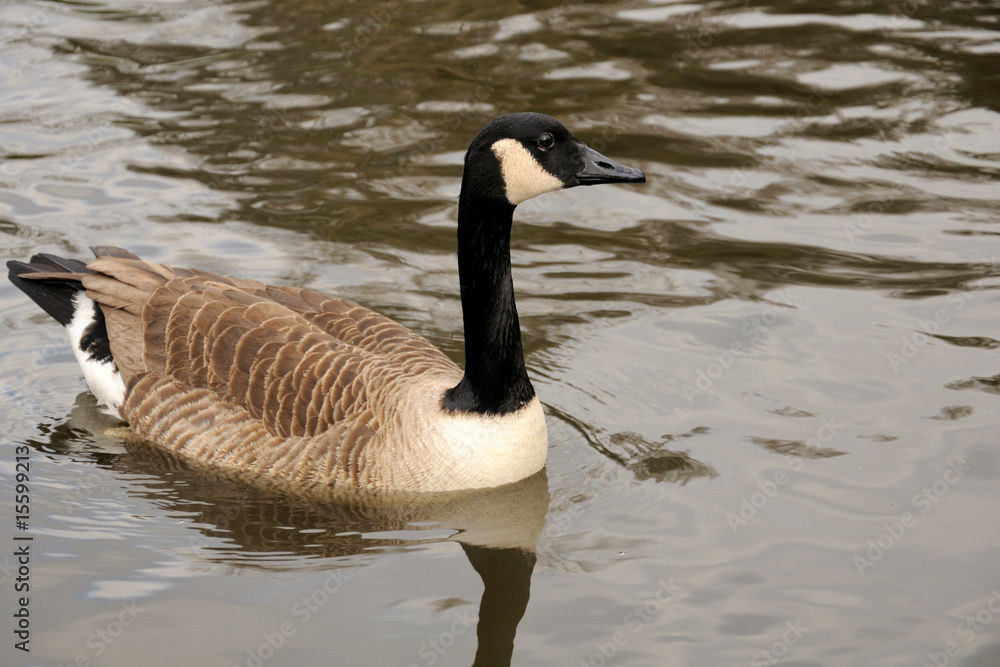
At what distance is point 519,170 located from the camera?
6.62m

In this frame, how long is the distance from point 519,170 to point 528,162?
0.24 feet

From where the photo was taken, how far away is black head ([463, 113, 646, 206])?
260 inches

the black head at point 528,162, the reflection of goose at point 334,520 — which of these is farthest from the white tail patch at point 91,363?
the black head at point 528,162

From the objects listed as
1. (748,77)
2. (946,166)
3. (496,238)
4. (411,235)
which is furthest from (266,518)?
(748,77)

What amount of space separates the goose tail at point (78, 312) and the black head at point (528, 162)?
3.22 m

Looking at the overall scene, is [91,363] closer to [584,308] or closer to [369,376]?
[369,376]

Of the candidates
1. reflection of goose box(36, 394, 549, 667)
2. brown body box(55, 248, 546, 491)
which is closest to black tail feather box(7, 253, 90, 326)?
brown body box(55, 248, 546, 491)

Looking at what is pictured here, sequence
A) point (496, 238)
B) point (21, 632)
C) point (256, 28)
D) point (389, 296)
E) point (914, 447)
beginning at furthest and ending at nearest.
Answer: point (256, 28) < point (389, 296) < point (914, 447) < point (496, 238) < point (21, 632)

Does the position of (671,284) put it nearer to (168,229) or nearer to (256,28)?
(168,229)

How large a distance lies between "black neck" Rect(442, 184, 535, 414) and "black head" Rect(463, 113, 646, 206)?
9.9 inches

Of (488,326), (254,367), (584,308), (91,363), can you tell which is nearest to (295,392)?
(254,367)

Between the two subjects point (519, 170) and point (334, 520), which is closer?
point (519, 170)

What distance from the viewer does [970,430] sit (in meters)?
7.70

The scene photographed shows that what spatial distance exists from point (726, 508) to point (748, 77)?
826 cm
